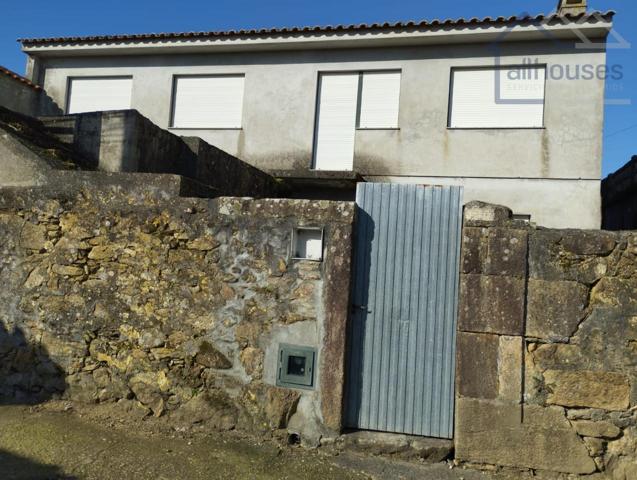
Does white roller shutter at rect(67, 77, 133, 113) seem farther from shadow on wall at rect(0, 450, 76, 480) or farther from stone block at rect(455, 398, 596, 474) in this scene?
stone block at rect(455, 398, 596, 474)

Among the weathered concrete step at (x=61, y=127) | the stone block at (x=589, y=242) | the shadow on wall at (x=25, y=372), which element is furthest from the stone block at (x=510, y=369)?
the weathered concrete step at (x=61, y=127)

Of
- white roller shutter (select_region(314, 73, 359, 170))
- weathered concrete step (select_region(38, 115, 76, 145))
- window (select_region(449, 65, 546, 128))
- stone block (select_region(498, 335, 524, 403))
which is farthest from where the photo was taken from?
white roller shutter (select_region(314, 73, 359, 170))

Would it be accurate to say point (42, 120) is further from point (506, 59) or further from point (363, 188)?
point (506, 59)

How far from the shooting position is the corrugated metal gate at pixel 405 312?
12.5ft

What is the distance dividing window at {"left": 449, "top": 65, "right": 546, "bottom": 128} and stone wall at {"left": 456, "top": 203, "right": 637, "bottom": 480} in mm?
5199

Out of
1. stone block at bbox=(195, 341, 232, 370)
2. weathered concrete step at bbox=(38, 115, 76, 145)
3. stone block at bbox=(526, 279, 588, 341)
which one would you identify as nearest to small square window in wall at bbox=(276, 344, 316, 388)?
stone block at bbox=(195, 341, 232, 370)

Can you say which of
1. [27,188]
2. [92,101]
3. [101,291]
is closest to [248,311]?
[101,291]

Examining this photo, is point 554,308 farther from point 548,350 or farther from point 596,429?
point 596,429

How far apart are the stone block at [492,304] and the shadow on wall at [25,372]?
3.60 metres

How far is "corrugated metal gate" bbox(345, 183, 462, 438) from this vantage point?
12.5ft

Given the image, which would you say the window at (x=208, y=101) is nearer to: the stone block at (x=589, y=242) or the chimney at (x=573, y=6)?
the chimney at (x=573, y=6)

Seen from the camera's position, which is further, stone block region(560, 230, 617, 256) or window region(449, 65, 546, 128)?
window region(449, 65, 546, 128)

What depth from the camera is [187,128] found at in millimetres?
9711

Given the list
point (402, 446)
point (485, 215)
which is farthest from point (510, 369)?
point (485, 215)
